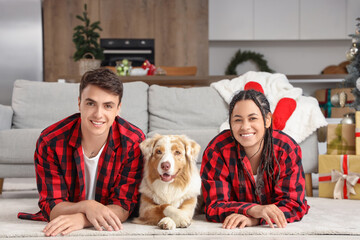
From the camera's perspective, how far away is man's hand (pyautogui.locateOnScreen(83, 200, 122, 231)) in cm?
179

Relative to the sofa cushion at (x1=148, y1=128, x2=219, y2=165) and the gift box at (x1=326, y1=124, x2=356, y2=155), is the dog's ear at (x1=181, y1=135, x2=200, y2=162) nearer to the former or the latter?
the sofa cushion at (x1=148, y1=128, x2=219, y2=165)

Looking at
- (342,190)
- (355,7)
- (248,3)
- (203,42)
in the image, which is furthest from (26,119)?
(355,7)

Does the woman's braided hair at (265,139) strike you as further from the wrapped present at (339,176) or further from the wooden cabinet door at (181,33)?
the wooden cabinet door at (181,33)

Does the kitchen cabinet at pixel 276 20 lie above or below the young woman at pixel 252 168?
above

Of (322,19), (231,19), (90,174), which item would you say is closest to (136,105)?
(90,174)

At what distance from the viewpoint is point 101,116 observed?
183cm

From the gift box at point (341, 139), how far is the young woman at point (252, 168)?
1014 mm

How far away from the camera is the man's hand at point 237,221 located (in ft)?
6.01

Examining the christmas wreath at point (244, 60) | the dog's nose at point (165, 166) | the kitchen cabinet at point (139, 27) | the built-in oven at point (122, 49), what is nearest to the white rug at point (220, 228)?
the dog's nose at point (165, 166)

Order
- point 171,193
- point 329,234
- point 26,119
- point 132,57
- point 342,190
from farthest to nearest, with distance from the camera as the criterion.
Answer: point 132,57 → point 26,119 → point 342,190 → point 171,193 → point 329,234

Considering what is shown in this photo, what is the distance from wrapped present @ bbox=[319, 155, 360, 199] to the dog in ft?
4.00

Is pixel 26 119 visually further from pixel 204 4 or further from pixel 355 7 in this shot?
pixel 355 7

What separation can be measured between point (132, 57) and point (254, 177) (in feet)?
16.4

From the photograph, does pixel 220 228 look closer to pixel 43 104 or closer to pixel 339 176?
pixel 339 176
